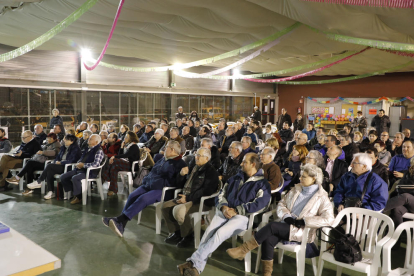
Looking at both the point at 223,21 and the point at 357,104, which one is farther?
the point at 357,104

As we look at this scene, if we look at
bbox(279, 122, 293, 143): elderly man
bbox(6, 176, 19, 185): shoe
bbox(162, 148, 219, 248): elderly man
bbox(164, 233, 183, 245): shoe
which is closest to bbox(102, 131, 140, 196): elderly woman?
bbox(6, 176, 19, 185): shoe

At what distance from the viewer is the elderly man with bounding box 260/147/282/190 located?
12.7 ft

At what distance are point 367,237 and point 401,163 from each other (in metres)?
2.13

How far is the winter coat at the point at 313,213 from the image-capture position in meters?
2.83

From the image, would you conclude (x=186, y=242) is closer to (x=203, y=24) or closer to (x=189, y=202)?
(x=189, y=202)

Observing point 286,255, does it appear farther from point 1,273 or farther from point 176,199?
point 1,273

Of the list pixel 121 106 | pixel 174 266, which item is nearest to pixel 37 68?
pixel 121 106

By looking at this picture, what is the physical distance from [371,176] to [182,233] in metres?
2.04

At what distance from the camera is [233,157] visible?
14.0ft

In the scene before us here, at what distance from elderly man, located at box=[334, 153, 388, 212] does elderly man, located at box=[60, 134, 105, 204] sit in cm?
356

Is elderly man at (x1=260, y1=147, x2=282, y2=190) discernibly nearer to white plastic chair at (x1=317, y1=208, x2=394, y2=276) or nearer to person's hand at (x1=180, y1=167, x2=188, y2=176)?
person's hand at (x1=180, y1=167, x2=188, y2=176)

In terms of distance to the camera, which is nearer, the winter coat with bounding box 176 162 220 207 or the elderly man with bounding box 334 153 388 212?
the elderly man with bounding box 334 153 388 212

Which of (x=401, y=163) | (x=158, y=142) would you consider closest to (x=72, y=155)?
(x=158, y=142)

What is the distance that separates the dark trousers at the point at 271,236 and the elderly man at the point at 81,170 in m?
3.19
